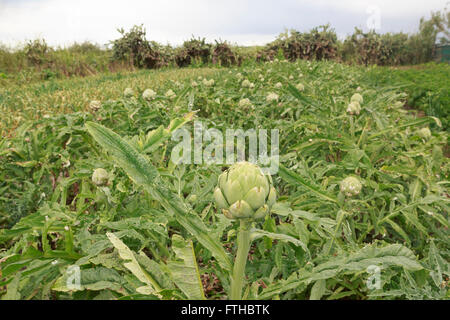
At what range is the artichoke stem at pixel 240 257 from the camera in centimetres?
63

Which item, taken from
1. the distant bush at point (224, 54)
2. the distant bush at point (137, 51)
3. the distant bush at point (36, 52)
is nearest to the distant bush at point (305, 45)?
the distant bush at point (224, 54)

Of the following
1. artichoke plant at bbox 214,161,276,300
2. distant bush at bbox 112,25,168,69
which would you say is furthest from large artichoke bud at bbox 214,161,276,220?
distant bush at bbox 112,25,168,69

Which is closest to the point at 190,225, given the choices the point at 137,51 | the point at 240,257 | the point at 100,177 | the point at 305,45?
the point at 240,257

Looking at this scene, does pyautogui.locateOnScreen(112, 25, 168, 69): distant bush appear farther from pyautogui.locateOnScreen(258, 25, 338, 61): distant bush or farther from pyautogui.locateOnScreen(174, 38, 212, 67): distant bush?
pyautogui.locateOnScreen(258, 25, 338, 61): distant bush

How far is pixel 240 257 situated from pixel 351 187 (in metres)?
0.51

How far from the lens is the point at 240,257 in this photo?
2.17 feet

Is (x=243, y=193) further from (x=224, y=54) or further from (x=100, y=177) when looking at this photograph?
(x=224, y=54)

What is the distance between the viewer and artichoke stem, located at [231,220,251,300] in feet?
2.07

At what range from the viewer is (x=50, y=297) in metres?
0.78

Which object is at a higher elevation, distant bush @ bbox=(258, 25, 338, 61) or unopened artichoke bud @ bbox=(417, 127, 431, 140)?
distant bush @ bbox=(258, 25, 338, 61)

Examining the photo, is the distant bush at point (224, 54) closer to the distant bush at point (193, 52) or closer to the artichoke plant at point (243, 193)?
the distant bush at point (193, 52)

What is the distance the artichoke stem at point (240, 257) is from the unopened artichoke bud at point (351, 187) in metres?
0.49

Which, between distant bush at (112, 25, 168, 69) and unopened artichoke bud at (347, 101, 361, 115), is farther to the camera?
distant bush at (112, 25, 168, 69)

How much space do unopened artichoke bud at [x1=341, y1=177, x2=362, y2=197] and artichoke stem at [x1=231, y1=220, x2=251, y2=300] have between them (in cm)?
49
